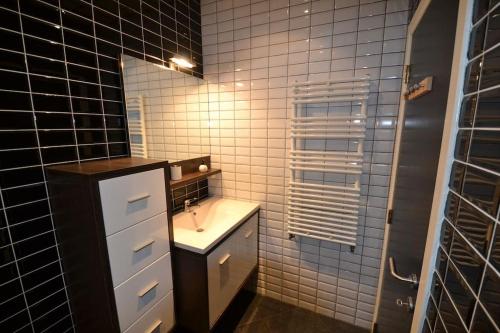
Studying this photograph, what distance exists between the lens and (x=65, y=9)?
1030mm

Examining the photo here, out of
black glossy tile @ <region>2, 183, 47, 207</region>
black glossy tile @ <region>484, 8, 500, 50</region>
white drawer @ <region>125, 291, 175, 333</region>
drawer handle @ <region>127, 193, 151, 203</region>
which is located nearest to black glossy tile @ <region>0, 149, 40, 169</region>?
black glossy tile @ <region>2, 183, 47, 207</region>

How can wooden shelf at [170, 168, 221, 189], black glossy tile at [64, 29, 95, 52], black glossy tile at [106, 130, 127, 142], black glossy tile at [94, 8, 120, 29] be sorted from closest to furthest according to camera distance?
black glossy tile at [64, 29, 95, 52]
black glossy tile at [94, 8, 120, 29]
black glossy tile at [106, 130, 127, 142]
wooden shelf at [170, 168, 221, 189]

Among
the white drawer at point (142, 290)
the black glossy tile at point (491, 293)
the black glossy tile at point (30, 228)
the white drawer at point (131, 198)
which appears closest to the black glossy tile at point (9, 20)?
the white drawer at point (131, 198)

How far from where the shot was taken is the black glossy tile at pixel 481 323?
41 centimetres

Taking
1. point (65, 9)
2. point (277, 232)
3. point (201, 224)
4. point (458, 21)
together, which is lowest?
point (277, 232)

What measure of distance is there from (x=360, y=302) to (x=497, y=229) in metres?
1.71

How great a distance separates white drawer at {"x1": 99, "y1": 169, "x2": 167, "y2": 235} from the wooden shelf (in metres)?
0.37

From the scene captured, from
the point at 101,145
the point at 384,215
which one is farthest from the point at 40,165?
the point at 384,215

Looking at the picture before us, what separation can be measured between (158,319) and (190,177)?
3.08ft

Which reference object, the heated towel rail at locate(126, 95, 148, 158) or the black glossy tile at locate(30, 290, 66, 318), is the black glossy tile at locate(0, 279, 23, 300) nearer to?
the black glossy tile at locate(30, 290, 66, 318)

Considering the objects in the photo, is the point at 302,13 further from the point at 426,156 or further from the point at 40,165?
the point at 40,165

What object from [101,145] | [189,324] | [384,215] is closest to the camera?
[101,145]

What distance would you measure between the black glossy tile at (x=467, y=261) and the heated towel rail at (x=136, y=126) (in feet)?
5.19

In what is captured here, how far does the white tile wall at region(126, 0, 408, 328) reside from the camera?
145 cm
